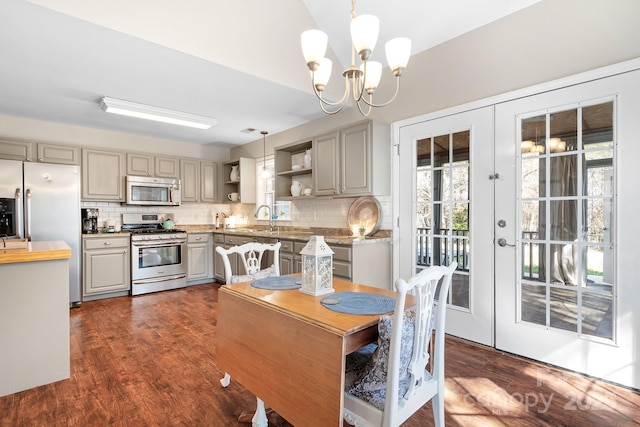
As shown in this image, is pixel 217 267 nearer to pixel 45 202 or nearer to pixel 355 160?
pixel 45 202

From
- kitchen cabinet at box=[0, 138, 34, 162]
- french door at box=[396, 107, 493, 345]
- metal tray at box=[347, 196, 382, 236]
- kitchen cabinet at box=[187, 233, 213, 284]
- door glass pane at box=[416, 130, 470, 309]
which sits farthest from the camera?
kitchen cabinet at box=[187, 233, 213, 284]

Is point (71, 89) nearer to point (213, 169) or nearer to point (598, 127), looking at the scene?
point (213, 169)

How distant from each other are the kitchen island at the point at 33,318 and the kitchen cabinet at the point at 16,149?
2718mm

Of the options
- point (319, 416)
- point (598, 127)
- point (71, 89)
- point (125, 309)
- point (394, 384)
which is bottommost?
point (125, 309)

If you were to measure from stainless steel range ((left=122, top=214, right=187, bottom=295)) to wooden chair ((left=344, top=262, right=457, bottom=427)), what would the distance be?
4112 mm

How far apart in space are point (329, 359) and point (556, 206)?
85.8 inches

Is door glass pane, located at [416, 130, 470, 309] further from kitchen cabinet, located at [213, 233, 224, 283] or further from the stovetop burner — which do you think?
the stovetop burner

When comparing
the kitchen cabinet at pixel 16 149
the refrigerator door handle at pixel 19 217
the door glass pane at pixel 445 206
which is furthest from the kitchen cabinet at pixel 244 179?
the door glass pane at pixel 445 206

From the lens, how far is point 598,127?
2244 mm

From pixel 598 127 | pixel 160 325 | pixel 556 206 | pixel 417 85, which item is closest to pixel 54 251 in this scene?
pixel 160 325

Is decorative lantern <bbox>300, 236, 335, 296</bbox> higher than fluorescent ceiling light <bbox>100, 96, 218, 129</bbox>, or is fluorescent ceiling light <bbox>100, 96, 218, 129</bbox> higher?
fluorescent ceiling light <bbox>100, 96, 218, 129</bbox>

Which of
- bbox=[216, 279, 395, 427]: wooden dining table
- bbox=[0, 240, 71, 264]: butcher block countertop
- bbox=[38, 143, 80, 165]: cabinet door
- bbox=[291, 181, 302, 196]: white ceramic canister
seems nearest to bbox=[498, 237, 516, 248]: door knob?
bbox=[216, 279, 395, 427]: wooden dining table

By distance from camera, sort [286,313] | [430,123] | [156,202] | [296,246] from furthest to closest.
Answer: [156,202] < [296,246] < [430,123] < [286,313]

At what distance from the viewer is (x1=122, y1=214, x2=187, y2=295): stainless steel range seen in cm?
454
